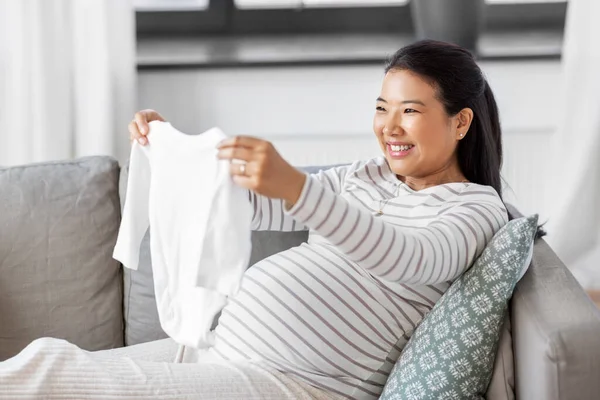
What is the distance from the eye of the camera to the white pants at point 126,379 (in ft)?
4.78

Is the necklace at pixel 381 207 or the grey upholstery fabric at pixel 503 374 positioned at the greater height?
the necklace at pixel 381 207

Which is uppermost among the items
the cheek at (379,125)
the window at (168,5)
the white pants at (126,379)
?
the window at (168,5)

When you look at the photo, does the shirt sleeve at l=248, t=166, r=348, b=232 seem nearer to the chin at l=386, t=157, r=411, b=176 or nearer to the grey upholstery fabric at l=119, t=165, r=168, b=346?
the chin at l=386, t=157, r=411, b=176

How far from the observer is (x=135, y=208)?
1724 millimetres

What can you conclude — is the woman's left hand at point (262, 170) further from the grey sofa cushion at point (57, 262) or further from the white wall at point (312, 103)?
the white wall at point (312, 103)

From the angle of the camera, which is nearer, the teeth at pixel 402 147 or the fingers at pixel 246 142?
the fingers at pixel 246 142

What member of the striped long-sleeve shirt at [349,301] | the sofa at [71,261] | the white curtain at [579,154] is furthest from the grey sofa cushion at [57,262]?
the white curtain at [579,154]

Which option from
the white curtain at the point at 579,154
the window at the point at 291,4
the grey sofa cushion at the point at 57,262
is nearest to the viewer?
the grey sofa cushion at the point at 57,262

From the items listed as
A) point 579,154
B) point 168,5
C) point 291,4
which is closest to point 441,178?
point 579,154

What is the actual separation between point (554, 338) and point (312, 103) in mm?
1560

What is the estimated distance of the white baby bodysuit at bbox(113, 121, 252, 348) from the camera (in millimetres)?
1428

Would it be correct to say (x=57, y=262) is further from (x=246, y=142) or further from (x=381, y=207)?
(x=246, y=142)

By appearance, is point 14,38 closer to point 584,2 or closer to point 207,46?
point 207,46

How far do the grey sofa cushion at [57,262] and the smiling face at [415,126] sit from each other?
0.69 metres
